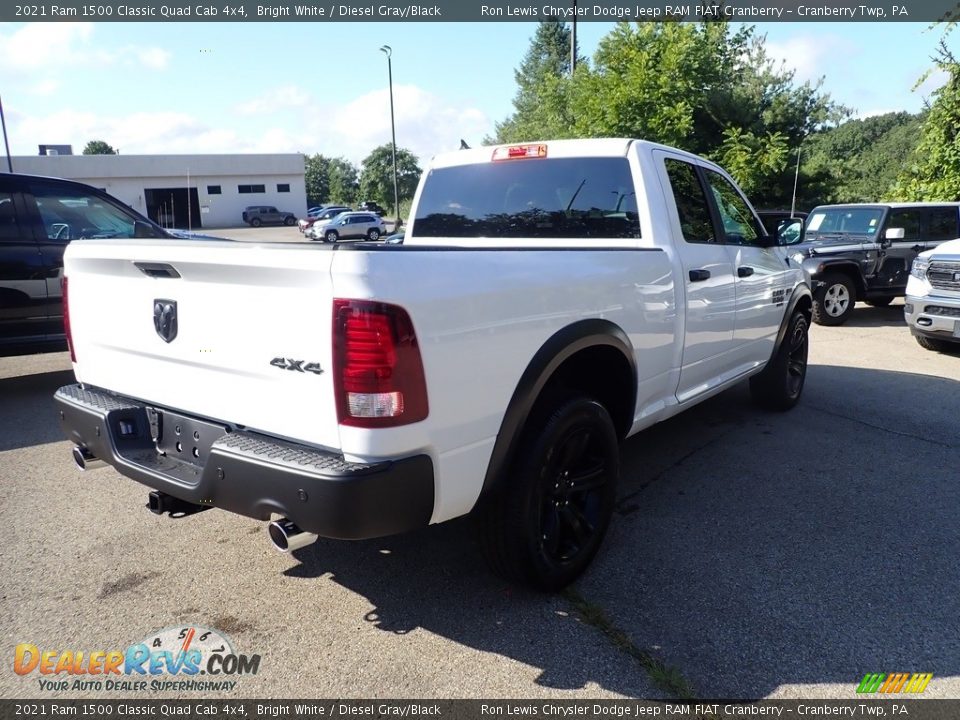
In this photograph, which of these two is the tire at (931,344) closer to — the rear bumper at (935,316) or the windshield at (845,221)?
the rear bumper at (935,316)

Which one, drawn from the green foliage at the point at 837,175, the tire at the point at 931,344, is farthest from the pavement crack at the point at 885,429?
the green foliage at the point at 837,175

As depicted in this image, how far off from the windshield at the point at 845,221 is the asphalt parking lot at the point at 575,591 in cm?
723

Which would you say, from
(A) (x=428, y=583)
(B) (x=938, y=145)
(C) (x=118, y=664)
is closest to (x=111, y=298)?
(C) (x=118, y=664)

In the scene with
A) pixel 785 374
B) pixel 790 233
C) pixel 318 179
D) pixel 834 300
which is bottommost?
pixel 785 374

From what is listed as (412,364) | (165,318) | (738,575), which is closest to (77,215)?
(165,318)

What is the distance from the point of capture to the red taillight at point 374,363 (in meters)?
2.06

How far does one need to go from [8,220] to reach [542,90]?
1924 cm

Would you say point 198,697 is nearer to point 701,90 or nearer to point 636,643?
point 636,643

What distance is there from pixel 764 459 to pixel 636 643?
2.35m

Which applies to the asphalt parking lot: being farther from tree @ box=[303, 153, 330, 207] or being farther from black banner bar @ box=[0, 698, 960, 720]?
tree @ box=[303, 153, 330, 207]

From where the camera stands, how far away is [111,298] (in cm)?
288

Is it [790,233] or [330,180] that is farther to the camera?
[330,180]

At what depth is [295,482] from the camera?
2139 mm

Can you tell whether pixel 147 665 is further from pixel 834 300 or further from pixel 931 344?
pixel 834 300
